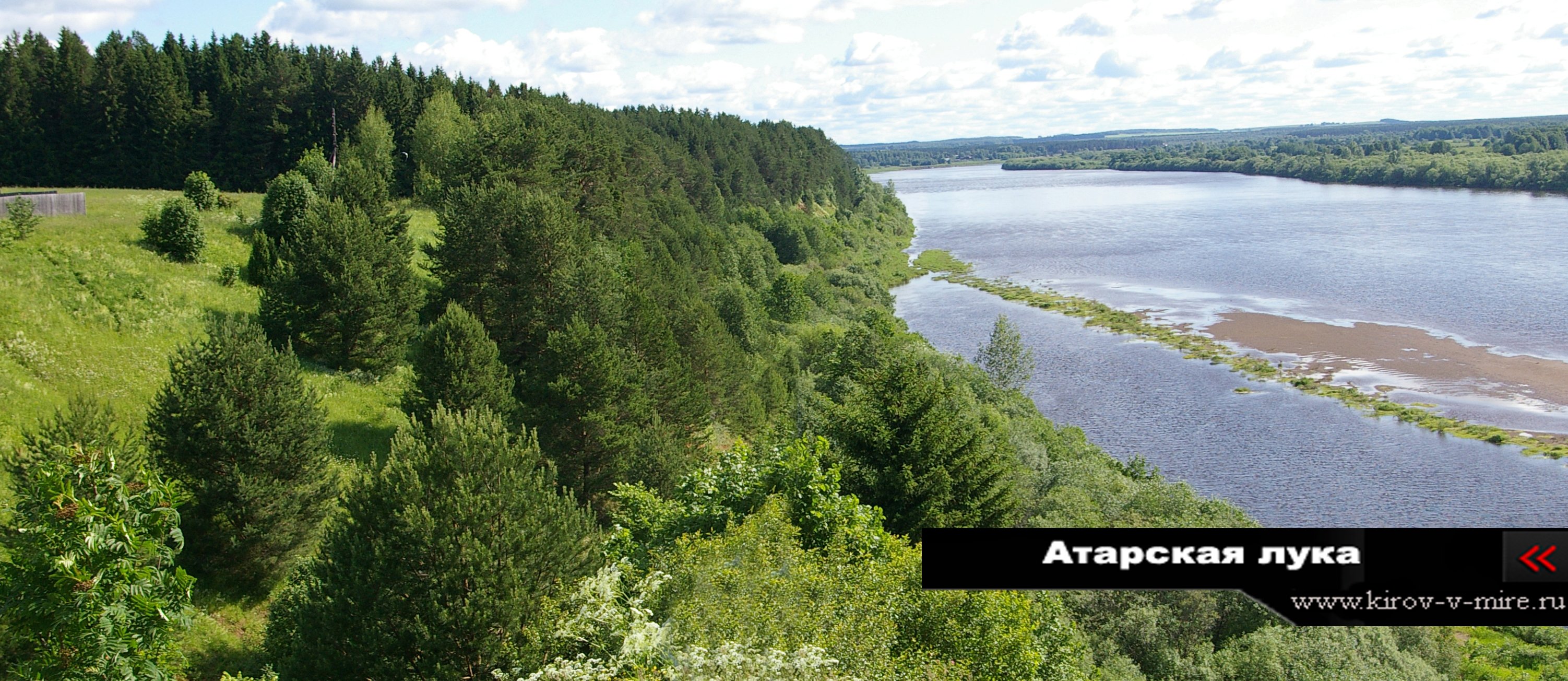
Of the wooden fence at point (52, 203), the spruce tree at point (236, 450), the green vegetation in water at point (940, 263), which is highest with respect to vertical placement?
the wooden fence at point (52, 203)

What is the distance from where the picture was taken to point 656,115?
424 feet

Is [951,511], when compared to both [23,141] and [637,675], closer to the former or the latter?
[637,675]

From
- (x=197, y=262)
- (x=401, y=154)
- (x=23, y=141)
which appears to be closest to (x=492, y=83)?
(x=401, y=154)

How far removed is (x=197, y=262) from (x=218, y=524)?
24909mm

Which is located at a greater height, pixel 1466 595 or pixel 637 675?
pixel 1466 595

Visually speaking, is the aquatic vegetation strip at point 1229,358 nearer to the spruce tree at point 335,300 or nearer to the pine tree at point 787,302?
the pine tree at point 787,302

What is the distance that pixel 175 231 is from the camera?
43.7 m

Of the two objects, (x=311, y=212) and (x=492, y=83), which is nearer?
(x=311, y=212)

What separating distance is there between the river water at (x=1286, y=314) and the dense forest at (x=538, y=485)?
1003 cm

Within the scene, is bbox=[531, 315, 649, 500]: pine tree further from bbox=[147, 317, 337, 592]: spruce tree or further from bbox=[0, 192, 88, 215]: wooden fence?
bbox=[0, 192, 88, 215]: wooden fence

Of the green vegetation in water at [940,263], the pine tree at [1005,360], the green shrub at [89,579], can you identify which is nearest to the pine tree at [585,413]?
the green shrub at [89,579]

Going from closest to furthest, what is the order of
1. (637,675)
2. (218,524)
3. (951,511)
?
(637,675)
(218,524)
(951,511)

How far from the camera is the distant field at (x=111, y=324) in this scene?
98.6ft

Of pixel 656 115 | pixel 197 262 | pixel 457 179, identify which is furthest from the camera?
pixel 656 115
